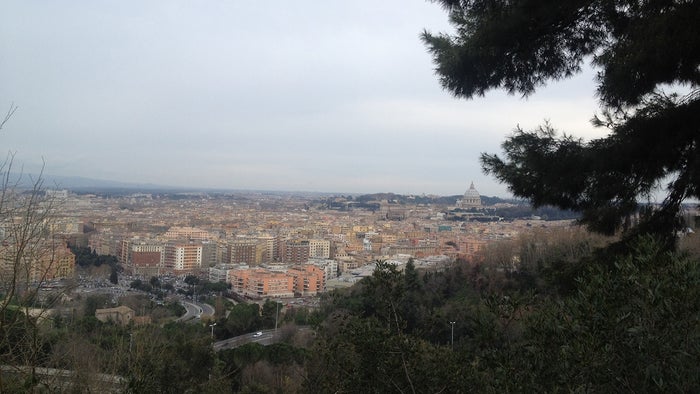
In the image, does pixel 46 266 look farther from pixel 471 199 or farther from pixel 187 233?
pixel 471 199

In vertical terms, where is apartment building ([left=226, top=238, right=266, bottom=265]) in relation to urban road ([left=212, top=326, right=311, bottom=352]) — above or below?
above

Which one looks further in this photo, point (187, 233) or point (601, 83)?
point (187, 233)

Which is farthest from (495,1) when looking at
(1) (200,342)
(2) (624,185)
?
(1) (200,342)

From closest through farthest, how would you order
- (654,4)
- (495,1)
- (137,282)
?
(654,4), (495,1), (137,282)

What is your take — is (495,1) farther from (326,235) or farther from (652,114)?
(326,235)

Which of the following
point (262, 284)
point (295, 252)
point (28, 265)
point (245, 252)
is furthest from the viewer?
point (295, 252)

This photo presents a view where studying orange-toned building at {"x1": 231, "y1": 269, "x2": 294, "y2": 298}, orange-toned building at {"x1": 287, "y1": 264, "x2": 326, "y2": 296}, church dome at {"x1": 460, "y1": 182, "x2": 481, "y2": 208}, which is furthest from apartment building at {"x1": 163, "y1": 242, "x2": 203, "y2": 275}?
church dome at {"x1": 460, "y1": 182, "x2": 481, "y2": 208}

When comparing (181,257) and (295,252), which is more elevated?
(181,257)

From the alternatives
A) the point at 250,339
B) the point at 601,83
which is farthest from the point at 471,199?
the point at 601,83

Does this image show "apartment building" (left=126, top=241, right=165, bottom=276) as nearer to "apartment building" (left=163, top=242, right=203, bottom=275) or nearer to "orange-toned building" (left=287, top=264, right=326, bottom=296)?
"apartment building" (left=163, top=242, right=203, bottom=275)
